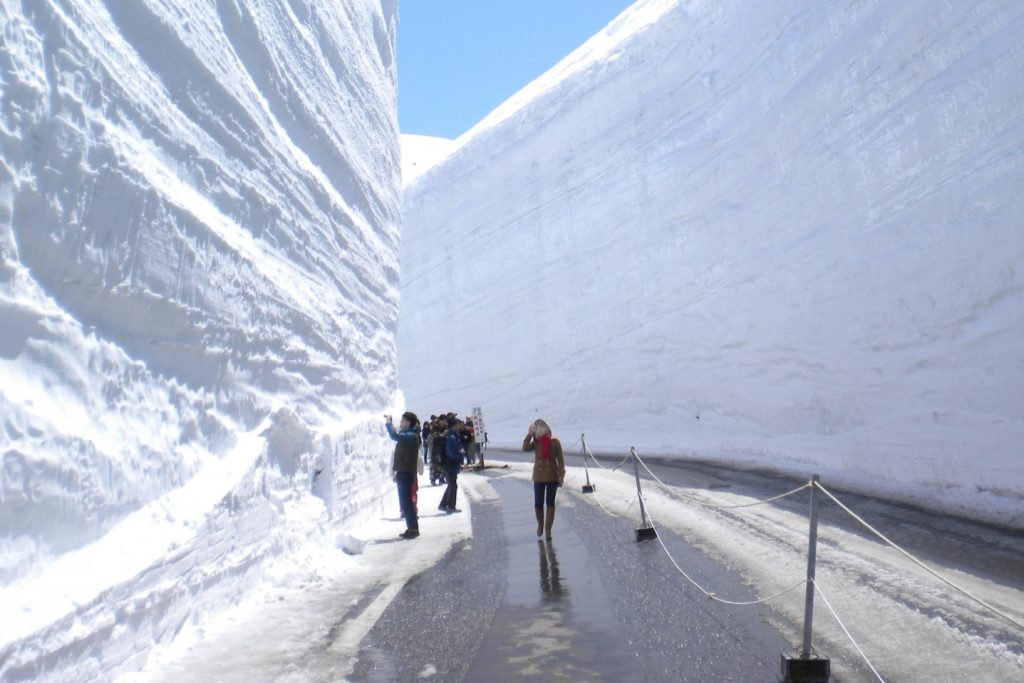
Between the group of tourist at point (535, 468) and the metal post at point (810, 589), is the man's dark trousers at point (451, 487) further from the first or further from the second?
the metal post at point (810, 589)

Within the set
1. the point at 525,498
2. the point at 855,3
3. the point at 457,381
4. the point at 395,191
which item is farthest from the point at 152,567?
the point at 457,381

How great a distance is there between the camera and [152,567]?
4.62 m

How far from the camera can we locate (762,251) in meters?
21.2

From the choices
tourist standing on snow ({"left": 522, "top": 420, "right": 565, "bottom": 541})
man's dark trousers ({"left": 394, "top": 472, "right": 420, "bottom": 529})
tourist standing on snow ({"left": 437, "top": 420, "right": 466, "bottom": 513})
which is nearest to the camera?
tourist standing on snow ({"left": 522, "top": 420, "right": 565, "bottom": 541})

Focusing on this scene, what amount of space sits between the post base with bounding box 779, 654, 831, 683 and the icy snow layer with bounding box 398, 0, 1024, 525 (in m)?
6.32

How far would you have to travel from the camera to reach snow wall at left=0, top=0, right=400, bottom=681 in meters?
3.94

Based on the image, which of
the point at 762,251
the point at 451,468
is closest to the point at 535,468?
the point at 451,468

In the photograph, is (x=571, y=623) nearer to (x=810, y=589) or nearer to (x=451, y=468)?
(x=810, y=589)

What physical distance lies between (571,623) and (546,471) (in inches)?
134

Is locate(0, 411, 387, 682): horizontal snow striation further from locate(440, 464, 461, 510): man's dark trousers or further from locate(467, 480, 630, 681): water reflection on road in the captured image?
locate(440, 464, 461, 510): man's dark trousers

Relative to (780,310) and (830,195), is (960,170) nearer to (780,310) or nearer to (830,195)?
(830,195)

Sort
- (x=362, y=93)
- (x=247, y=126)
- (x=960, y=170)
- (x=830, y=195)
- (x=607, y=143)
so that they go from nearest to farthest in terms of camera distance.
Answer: (x=247, y=126)
(x=362, y=93)
(x=960, y=170)
(x=830, y=195)
(x=607, y=143)

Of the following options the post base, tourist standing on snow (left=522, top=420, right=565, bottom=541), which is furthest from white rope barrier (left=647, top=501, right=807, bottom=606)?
tourist standing on snow (left=522, top=420, right=565, bottom=541)

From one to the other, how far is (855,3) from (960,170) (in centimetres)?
649
